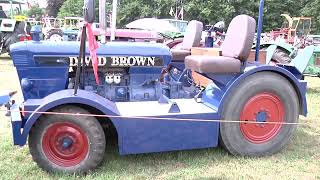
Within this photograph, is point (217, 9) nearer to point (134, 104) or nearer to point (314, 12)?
point (314, 12)

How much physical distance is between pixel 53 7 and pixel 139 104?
160 ft

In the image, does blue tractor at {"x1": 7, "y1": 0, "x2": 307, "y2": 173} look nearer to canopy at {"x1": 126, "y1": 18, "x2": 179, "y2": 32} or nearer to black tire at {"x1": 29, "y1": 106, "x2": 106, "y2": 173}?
black tire at {"x1": 29, "y1": 106, "x2": 106, "y2": 173}

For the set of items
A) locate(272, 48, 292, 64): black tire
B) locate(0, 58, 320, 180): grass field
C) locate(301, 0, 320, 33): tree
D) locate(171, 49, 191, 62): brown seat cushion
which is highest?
locate(301, 0, 320, 33): tree

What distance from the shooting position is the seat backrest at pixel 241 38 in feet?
13.5

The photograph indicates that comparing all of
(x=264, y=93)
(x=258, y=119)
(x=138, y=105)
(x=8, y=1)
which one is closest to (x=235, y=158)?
(x=258, y=119)

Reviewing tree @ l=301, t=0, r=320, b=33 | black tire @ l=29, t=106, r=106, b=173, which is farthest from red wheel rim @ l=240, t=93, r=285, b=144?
tree @ l=301, t=0, r=320, b=33

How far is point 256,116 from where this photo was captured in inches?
167

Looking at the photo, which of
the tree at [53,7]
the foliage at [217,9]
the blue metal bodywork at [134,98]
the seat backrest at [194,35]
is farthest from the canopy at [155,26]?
the tree at [53,7]

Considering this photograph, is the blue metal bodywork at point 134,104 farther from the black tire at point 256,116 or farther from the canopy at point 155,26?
the canopy at point 155,26

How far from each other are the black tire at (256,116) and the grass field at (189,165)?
111mm

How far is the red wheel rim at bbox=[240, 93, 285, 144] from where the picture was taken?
418cm

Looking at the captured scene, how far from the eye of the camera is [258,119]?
425cm

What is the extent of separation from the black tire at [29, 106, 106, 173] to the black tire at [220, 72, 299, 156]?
1261 millimetres

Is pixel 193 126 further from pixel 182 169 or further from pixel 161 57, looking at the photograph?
pixel 161 57
